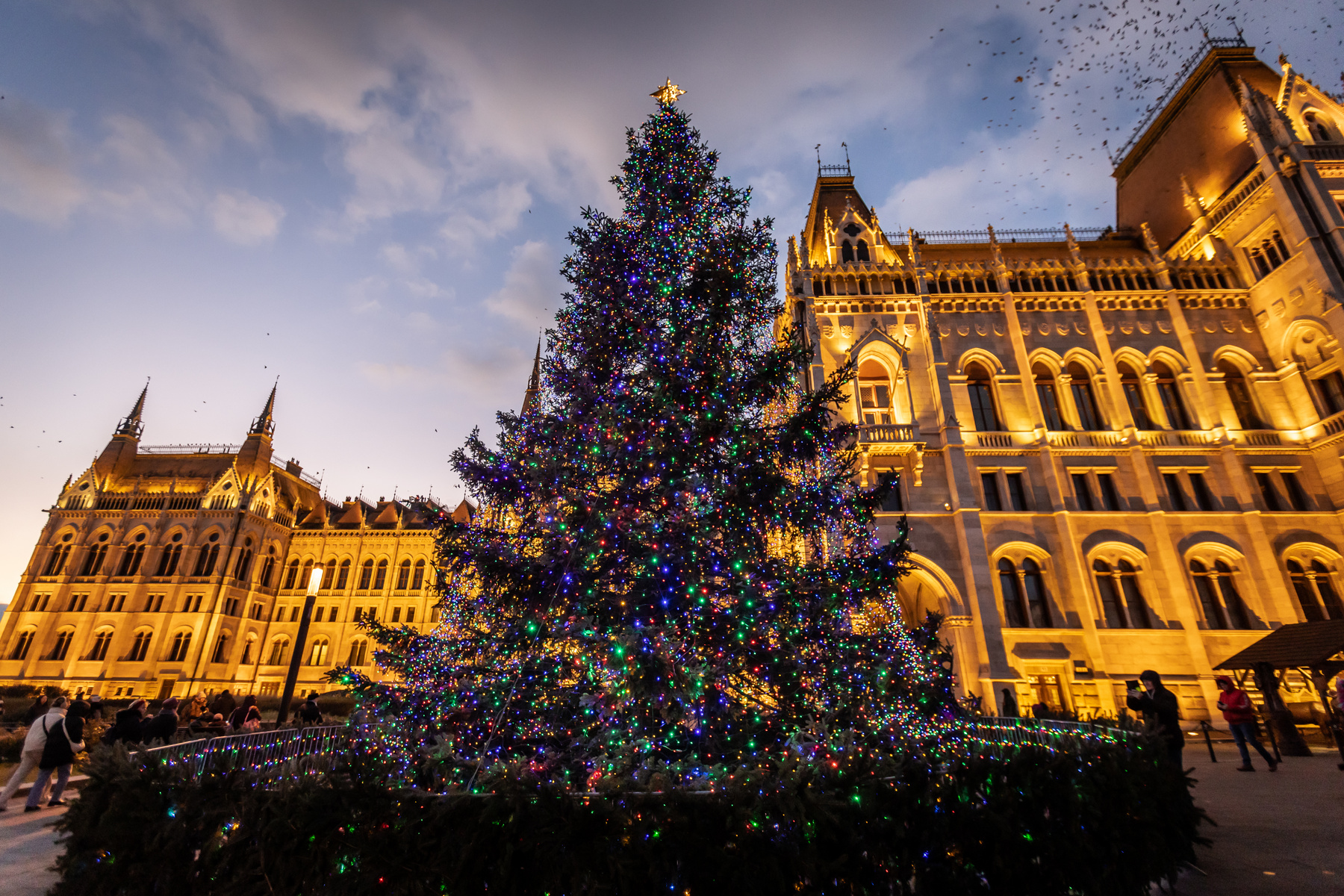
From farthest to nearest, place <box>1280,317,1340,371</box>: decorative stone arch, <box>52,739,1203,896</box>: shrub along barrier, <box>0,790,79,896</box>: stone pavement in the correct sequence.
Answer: <box>1280,317,1340,371</box>: decorative stone arch < <box>0,790,79,896</box>: stone pavement < <box>52,739,1203,896</box>: shrub along barrier

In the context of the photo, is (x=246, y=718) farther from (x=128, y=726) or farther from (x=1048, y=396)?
(x=1048, y=396)

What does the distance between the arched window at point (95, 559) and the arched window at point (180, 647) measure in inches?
400

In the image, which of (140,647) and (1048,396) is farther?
(140,647)

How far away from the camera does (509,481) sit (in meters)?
7.81

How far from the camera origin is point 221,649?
43062 mm

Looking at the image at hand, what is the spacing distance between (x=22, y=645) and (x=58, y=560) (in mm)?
6714

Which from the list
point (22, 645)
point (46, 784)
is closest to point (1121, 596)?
point (46, 784)

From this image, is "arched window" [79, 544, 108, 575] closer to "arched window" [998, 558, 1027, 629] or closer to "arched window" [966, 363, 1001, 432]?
"arched window" [998, 558, 1027, 629]

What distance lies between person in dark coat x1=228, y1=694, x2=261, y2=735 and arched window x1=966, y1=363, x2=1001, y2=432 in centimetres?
2454

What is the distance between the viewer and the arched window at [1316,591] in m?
19.8

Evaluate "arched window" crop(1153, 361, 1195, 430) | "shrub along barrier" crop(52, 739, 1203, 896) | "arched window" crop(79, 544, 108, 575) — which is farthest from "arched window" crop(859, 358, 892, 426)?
"arched window" crop(79, 544, 108, 575)

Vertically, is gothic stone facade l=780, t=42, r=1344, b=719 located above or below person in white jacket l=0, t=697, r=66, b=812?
above

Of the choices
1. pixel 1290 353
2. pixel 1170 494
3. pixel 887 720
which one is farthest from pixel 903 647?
pixel 1290 353

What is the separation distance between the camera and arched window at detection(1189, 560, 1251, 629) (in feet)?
65.4
